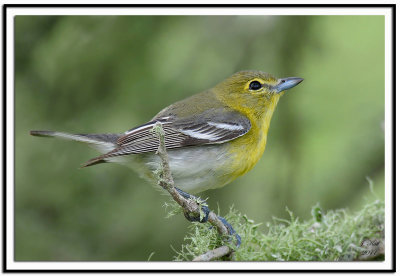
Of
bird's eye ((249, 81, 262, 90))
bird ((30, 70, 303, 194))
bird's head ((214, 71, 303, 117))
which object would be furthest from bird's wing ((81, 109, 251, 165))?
bird's eye ((249, 81, 262, 90))

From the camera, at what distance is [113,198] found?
460cm

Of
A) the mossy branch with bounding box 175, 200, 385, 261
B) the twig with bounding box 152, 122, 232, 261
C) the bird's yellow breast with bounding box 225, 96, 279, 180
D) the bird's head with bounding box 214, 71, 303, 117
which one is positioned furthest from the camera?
the bird's head with bounding box 214, 71, 303, 117

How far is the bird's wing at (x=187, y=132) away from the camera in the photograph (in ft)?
11.7

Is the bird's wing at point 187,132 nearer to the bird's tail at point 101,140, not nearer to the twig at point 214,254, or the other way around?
the bird's tail at point 101,140

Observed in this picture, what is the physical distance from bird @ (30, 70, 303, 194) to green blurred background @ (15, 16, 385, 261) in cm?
61

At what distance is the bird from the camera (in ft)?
11.8

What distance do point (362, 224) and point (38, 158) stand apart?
8.72ft

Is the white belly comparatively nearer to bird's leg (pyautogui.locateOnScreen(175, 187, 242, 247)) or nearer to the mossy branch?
bird's leg (pyautogui.locateOnScreen(175, 187, 242, 247))

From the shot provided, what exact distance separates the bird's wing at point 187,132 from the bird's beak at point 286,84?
37 centimetres

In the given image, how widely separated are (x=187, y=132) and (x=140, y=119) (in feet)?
3.25

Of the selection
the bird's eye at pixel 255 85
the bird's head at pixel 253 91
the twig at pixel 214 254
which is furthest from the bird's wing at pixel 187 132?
the twig at pixel 214 254

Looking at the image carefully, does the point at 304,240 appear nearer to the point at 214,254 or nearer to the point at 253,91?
the point at 214,254

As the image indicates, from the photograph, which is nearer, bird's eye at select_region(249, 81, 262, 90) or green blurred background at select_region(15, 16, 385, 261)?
bird's eye at select_region(249, 81, 262, 90)
